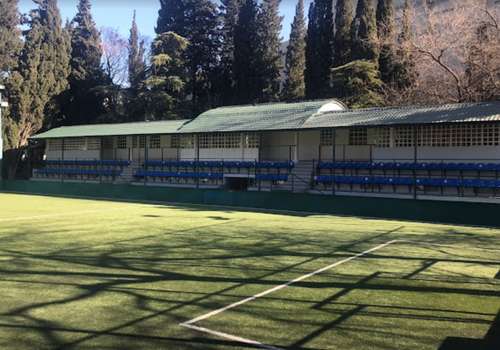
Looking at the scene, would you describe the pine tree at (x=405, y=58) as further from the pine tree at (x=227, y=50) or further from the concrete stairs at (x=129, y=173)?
the concrete stairs at (x=129, y=173)

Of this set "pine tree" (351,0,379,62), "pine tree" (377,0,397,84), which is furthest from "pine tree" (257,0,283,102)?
"pine tree" (377,0,397,84)

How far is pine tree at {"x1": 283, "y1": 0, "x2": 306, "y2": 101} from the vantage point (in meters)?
53.8

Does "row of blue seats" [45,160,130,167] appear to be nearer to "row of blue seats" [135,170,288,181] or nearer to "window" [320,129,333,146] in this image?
"row of blue seats" [135,170,288,181]

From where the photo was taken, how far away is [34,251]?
11742 mm

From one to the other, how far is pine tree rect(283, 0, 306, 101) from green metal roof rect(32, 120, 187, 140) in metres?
16.6

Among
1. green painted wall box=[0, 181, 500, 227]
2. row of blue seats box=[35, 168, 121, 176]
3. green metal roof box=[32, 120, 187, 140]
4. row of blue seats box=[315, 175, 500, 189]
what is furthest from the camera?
row of blue seats box=[35, 168, 121, 176]

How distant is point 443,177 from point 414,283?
19.1 metres

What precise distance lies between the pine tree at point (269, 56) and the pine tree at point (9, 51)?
24.9 m

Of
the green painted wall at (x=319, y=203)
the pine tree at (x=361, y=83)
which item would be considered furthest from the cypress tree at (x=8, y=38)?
the pine tree at (x=361, y=83)

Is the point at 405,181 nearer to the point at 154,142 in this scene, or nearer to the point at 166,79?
the point at 154,142

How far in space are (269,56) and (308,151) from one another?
2518cm

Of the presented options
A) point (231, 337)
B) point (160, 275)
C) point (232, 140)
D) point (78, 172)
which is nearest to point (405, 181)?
point (232, 140)

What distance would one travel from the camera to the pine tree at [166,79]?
53.5 m

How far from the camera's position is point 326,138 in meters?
33.2
